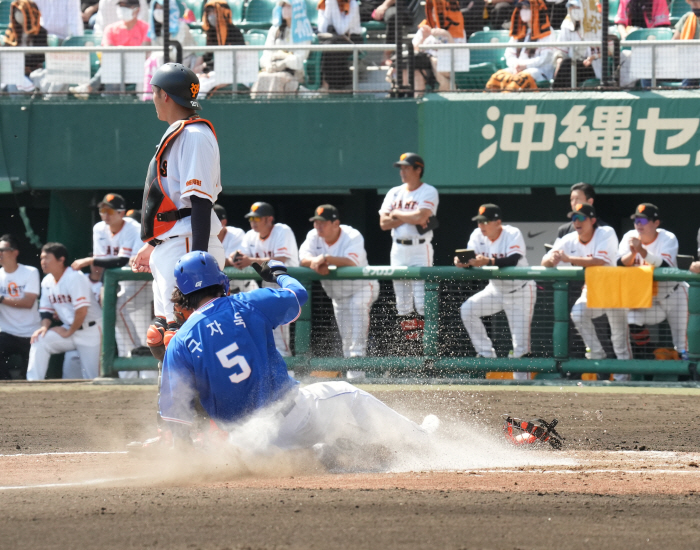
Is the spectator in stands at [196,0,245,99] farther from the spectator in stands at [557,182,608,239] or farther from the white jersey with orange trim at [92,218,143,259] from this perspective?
the spectator in stands at [557,182,608,239]

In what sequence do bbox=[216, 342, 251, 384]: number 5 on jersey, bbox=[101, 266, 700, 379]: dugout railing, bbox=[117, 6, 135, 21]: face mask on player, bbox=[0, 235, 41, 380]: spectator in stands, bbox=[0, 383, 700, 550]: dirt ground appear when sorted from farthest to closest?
bbox=[117, 6, 135, 21]: face mask on player < bbox=[0, 235, 41, 380]: spectator in stands < bbox=[101, 266, 700, 379]: dugout railing < bbox=[216, 342, 251, 384]: number 5 on jersey < bbox=[0, 383, 700, 550]: dirt ground

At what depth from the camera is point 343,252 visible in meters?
9.68

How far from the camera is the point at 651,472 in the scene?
4848 millimetres

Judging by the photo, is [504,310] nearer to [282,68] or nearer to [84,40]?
[282,68]

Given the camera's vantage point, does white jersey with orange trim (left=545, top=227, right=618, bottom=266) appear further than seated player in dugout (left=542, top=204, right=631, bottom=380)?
Yes

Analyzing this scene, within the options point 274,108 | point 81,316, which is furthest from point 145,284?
point 274,108

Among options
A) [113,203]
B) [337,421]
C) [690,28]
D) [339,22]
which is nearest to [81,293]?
[113,203]

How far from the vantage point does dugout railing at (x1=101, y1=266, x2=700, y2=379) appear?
8.99m

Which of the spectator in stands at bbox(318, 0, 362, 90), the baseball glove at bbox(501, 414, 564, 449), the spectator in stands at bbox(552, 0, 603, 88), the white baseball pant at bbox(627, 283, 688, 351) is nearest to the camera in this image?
the baseball glove at bbox(501, 414, 564, 449)

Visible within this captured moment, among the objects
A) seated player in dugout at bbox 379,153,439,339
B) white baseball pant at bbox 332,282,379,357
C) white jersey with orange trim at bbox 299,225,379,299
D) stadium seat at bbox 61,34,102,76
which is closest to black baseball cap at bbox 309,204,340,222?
white jersey with orange trim at bbox 299,225,379,299

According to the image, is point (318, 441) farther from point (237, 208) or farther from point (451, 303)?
point (237, 208)

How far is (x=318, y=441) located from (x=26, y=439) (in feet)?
8.21

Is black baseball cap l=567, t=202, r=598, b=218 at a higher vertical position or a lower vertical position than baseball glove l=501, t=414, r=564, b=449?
higher

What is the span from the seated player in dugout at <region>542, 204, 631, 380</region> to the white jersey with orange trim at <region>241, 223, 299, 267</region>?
2.47 m
